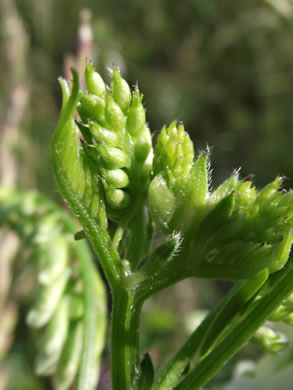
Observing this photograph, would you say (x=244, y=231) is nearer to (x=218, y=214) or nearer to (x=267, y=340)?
(x=218, y=214)

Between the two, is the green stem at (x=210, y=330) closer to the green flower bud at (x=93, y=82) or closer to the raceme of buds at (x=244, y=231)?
the raceme of buds at (x=244, y=231)

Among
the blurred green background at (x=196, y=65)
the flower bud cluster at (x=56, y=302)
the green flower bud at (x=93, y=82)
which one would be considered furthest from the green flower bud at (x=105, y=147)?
the blurred green background at (x=196, y=65)

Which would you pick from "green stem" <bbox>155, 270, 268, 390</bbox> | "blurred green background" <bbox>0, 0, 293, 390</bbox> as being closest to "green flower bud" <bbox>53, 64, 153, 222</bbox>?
"green stem" <bbox>155, 270, 268, 390</bbox>

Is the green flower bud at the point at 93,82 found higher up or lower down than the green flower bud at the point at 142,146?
higher up

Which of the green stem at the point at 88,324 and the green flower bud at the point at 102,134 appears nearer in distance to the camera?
the green flower bud at the point at 102,134

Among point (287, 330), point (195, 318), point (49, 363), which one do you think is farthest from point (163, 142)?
point (195, 318)

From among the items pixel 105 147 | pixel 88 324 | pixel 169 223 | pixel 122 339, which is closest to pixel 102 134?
pixel 105 147

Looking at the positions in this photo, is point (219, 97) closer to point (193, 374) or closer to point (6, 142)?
point (6, 142)
